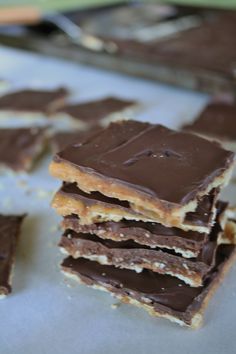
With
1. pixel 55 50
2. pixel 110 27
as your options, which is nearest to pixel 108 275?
pixel 55 50

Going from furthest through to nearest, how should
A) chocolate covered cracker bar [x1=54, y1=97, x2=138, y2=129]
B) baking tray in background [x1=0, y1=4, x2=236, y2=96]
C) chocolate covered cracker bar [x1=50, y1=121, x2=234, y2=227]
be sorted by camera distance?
1. baking tray in background [x1=0, y1=4, x2=236, y2=96]
2. chocolate covered cracker bar [x1=54, y1=97, x2=138, y2=129]
3. chocolate covered cracker bar [x1=50, y1=121, x2=234, y2=227]

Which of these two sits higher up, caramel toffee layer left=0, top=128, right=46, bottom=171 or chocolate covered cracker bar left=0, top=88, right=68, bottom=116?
chocolate covered cracker bar left=0, top=88, right=68, bottom=116

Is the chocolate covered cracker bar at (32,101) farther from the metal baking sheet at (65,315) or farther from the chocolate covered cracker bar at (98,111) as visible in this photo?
the metal baking sheet at (65,315)

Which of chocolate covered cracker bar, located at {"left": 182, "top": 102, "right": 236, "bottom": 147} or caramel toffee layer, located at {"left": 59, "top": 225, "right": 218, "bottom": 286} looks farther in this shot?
chocolate covered cracker bar, located at {"left": 182, "top": 102, "right": 236, "bottom": 147}

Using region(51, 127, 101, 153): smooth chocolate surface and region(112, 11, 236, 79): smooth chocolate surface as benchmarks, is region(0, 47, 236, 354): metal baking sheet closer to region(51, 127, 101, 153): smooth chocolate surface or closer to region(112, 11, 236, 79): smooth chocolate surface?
region(51, 127, 101, 153): smooth chocolate surface

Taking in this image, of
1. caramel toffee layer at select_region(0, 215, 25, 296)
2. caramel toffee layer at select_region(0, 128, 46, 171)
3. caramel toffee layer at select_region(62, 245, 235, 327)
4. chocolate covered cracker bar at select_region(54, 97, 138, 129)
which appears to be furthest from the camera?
chocolate covered cracker bar at select_region(54, 97, 138, 129)

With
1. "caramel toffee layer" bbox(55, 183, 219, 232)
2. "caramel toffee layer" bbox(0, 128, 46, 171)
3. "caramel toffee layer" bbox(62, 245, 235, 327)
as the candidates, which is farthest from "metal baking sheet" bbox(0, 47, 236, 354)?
"caramel toffee layer" bbox(55, 183, 219, 232)

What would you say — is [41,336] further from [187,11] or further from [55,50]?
[187,11]
